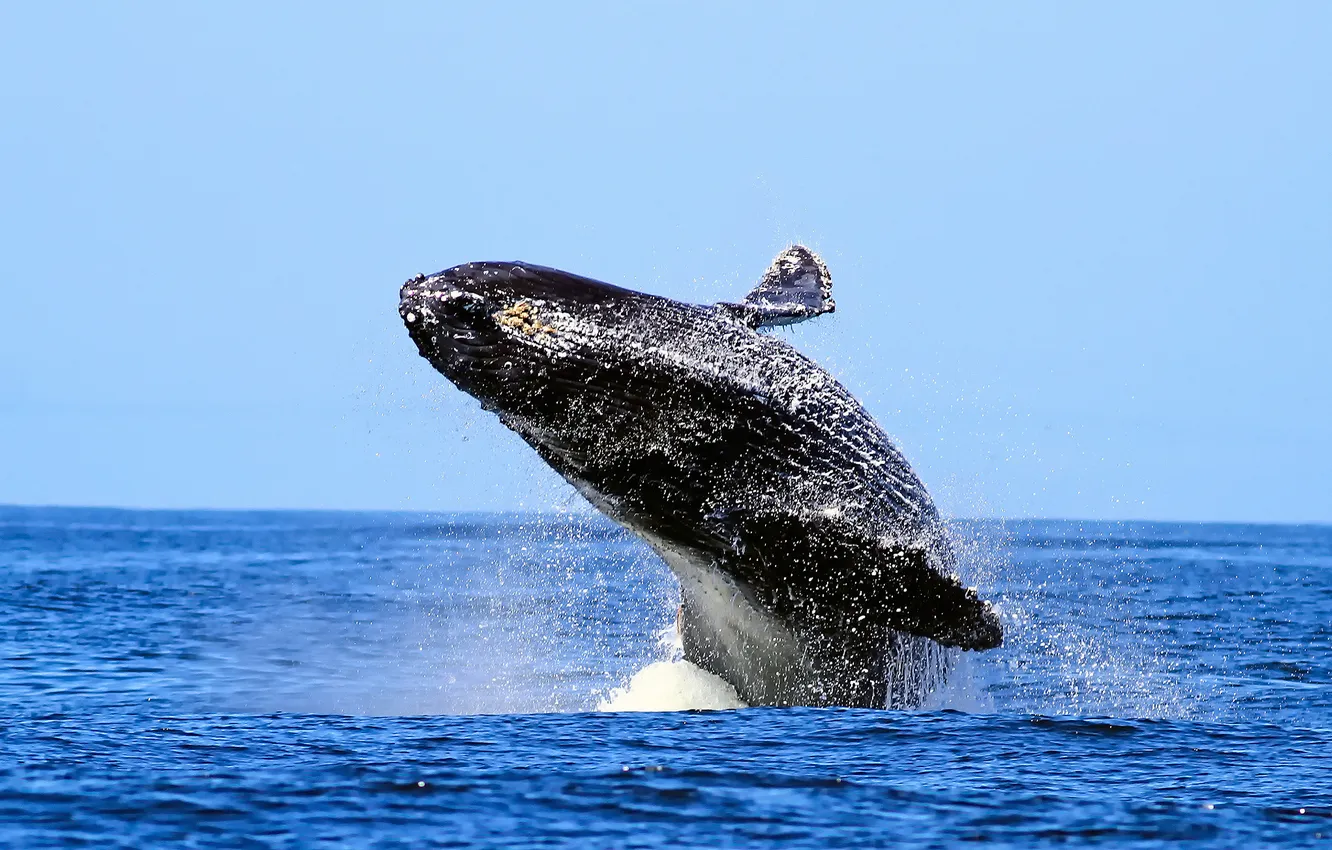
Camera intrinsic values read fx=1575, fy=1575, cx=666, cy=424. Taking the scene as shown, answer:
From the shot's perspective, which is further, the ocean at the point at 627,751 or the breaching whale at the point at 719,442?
the breaching whale at the point at 719,442

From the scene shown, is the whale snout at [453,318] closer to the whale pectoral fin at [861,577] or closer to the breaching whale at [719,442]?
the breaching whale at [719,442]

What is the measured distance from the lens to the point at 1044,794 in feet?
25.4

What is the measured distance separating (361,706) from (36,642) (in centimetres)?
645

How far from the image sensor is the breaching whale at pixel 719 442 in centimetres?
863

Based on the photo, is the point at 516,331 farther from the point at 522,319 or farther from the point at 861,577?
the point at 861,577

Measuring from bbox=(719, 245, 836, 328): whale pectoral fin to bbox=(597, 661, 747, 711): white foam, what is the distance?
8.73ft

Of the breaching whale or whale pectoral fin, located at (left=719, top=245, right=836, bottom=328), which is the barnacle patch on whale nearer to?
the breaching whale

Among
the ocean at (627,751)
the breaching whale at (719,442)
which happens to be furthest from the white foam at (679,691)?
the breaching whale at (719,442)

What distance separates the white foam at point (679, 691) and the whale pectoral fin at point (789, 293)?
2.66 m

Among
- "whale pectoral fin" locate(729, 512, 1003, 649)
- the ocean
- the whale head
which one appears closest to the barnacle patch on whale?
the whale head

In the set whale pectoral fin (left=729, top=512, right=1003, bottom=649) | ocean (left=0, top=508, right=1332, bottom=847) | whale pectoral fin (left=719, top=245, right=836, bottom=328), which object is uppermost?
whale pectoral fin (left=719, top=245, right=836, bottom=328)

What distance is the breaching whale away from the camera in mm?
8633

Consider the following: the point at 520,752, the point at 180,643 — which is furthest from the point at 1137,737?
the point at 180,643

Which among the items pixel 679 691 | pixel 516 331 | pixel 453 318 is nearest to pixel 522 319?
pixel 516 331
